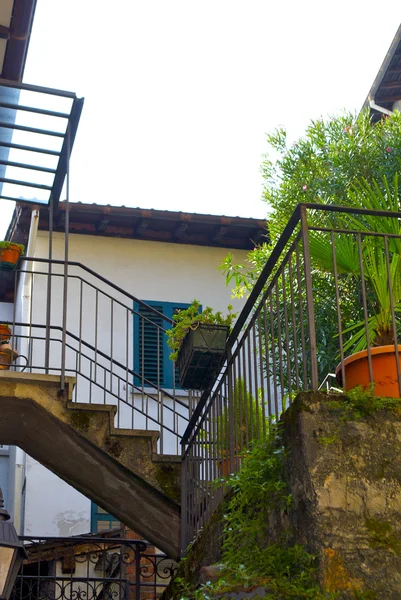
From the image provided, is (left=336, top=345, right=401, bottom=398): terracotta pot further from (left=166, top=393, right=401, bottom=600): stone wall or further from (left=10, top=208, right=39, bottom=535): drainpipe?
(left=10, top=208, right=39, bottom=535): drainpipe

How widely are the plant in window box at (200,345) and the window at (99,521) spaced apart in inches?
199

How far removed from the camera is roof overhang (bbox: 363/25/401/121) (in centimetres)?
1327

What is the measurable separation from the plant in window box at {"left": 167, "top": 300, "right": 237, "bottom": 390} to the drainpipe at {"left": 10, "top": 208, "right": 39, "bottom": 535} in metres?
4.04

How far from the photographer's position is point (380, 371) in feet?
15.4

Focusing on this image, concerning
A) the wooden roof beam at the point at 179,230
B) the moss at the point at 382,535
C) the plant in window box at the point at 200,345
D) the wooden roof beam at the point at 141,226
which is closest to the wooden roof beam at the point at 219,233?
the wooden roof beam at the point at 179,230

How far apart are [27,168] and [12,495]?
558 cm

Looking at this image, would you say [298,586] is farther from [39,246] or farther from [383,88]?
[383,88]

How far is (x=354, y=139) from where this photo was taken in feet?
33.6

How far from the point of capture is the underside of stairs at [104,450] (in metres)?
7.00

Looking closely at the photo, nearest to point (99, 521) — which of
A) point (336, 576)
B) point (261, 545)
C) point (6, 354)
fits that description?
point (6, 354)

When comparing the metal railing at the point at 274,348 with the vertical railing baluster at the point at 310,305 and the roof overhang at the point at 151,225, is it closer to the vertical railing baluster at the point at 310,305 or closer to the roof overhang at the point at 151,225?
the vertical railing baluster at the point at 310,305

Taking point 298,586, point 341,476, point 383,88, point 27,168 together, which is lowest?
point 298,586

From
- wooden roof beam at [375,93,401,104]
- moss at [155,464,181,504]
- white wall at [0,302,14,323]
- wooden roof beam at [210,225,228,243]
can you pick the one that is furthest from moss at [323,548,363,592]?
white wall at [0,302,14,323]

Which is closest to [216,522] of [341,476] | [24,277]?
[341,476]
